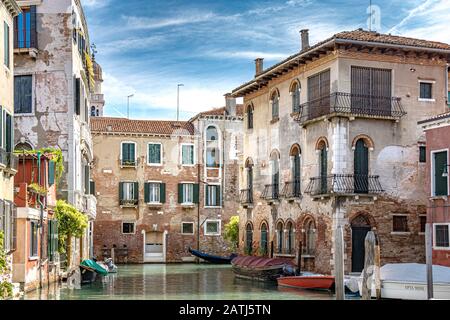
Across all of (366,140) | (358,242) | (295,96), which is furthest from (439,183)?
(295,96)

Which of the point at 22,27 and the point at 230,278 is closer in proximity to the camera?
the point at 22,27

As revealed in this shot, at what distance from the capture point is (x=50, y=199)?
17281 millimetres

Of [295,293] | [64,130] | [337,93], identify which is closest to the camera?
[295,293]

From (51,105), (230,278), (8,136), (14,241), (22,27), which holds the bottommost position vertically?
(230,278)

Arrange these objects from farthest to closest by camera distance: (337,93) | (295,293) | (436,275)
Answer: (337,93), (295,293), (436,275)

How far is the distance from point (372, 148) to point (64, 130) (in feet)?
27.4

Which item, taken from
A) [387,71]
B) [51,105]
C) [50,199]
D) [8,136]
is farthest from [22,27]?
[387,71]

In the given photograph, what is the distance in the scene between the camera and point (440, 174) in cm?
1672

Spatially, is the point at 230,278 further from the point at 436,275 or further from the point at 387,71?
the point at 436,275

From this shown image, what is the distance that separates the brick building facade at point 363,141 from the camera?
732 inches

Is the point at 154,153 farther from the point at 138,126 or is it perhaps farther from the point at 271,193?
the point at 271,193

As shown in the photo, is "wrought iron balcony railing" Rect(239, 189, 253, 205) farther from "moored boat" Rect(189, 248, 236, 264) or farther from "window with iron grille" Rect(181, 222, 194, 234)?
"window with iron grille" Rect(181, 222, 194, 234)

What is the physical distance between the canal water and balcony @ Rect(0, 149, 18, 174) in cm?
238

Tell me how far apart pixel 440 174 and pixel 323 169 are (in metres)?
3.61
